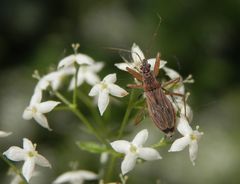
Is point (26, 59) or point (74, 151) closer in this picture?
point (74, 151)

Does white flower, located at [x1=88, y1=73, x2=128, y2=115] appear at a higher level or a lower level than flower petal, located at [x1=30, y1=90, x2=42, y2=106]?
lower

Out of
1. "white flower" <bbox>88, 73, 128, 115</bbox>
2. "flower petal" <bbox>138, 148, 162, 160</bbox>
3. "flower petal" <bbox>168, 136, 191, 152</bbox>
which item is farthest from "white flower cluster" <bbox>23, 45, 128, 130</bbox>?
"flower petal" <bbox>168, 136, 191, 152</bbox>

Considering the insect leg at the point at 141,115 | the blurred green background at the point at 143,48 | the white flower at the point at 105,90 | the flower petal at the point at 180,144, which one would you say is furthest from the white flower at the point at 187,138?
the blurred green background at the point at 143,48

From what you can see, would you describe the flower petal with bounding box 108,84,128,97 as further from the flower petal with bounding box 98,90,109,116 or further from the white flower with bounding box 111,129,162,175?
the white flower with bounding box 111,129,162,175

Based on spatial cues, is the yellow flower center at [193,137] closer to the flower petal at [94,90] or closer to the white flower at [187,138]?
the white flower at [187,138]

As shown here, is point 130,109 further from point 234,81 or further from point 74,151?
point 234,81

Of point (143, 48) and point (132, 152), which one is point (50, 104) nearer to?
point (132, 152)

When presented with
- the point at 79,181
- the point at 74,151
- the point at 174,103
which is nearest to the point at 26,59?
the point at 74,151
